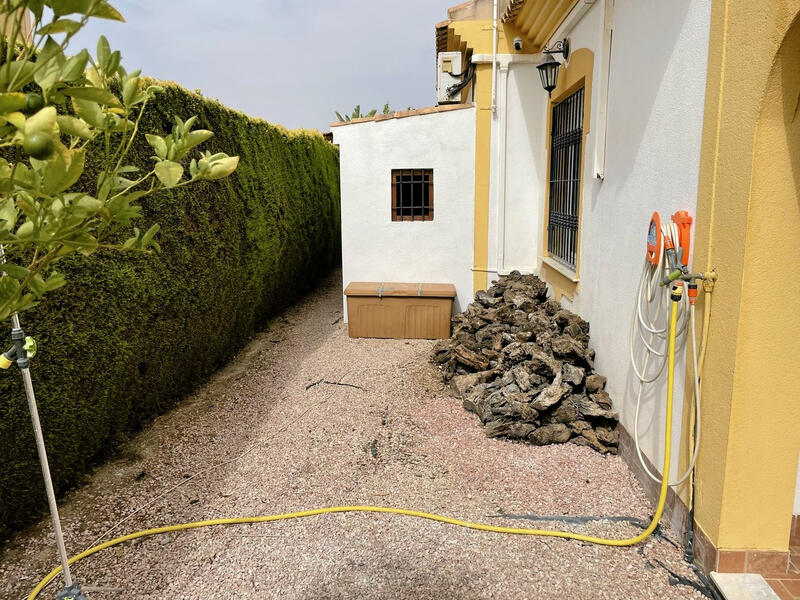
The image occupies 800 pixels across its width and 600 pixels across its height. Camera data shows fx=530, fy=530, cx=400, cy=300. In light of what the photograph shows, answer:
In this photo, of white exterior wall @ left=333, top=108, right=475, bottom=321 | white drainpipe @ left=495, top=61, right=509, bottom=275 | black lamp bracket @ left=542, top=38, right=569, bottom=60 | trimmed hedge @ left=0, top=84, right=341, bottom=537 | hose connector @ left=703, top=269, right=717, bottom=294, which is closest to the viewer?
hose connector @ left=703, top=269, right=717, bottom=294

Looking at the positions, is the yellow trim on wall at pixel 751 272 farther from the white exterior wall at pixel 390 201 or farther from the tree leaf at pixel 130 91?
the white exterior wall at pixel 390 201

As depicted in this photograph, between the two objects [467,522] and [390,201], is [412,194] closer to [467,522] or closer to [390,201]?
[390,201]

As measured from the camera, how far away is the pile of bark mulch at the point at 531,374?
460 cm

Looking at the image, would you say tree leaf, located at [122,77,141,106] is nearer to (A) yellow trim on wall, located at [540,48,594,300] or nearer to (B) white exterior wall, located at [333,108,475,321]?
(A) yellow trim on wall, located at [540,48,594,300]

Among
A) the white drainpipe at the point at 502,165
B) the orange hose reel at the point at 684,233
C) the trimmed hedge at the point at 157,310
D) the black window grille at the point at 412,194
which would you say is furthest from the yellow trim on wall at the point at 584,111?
the trimmed hedge at the point at 157,310

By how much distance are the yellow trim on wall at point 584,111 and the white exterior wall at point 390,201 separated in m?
1.22

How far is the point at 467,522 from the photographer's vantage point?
3525mm

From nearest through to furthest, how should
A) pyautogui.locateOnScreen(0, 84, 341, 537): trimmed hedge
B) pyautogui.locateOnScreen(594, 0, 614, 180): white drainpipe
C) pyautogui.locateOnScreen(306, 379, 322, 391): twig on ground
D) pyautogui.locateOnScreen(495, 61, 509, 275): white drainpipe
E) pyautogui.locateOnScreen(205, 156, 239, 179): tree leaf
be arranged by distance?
pyautogui.locateOnScreen(205, 156, 239, 179): tree leaf, pyautogui.locateOnScreen(0, 84, 341, 537): trimmed hedge, pyautogui.locateOnScreen(594, 0, 614, 180): white drainpipe, pyautogui.locateOnScreen(306, 379, 322, 391): twig on ground, pyautogui.locateOnScreen(495, 61, 509, 275): white drainpipe

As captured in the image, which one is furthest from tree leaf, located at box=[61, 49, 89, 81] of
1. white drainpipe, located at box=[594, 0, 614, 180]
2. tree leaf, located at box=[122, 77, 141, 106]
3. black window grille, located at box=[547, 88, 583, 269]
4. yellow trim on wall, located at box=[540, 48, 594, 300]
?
black window grille, located at box=[547, 88, 583, 269]

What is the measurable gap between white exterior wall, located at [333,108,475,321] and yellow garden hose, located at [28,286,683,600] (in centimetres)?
510

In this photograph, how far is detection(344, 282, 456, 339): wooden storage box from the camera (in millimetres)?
7824

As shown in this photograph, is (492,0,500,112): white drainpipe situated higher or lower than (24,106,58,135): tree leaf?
higher

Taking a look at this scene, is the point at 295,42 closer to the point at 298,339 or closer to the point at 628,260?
the point at 298,339

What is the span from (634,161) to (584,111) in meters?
1.61
